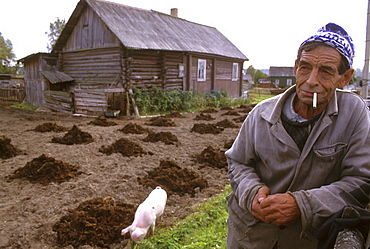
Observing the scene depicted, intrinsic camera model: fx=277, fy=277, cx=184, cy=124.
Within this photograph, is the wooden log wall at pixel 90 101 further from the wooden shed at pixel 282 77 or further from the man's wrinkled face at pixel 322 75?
the wooden shed at pixel 282 77

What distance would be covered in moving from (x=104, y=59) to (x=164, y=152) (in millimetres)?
10716

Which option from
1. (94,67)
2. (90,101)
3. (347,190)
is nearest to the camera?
(347,190)

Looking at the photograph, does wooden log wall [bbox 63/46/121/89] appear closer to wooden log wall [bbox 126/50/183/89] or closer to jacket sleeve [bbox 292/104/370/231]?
wooden log wall [bbox 126/50/183/89]

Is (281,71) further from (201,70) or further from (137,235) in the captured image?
(137,235)

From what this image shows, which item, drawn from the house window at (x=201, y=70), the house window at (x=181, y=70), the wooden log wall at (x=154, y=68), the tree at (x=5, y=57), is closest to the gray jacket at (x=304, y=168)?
the wooden log wall at (x=154, y=68)

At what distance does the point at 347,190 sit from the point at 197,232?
238 cm

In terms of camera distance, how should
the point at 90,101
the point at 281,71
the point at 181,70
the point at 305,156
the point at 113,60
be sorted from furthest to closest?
1. the point at 281,71
2. the point at 181,70
3. the point at 113,60
4. the point at 90,101
5. the point at 305,156

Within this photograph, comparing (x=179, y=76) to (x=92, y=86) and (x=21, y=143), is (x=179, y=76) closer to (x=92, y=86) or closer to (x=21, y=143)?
(x=92, y=86)

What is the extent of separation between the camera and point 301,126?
1597 mm

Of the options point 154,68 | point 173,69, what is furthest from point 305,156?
point 173,69

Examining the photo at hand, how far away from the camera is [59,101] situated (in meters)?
15.1

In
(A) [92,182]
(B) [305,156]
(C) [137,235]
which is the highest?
(B) [305,156]

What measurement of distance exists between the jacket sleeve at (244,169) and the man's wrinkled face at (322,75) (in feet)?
1.29

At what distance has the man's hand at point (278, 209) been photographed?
1.42 meters
